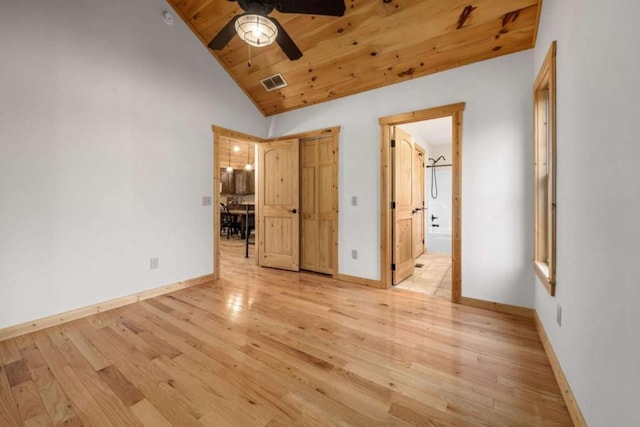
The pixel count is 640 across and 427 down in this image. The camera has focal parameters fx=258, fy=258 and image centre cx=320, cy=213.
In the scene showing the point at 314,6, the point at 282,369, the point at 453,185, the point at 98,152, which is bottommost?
the point at 282,369

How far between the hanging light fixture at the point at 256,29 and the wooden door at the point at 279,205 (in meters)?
1.90

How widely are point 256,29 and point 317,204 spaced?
239 centimetres

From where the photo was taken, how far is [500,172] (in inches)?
101

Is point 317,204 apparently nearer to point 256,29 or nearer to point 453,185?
point 453,185

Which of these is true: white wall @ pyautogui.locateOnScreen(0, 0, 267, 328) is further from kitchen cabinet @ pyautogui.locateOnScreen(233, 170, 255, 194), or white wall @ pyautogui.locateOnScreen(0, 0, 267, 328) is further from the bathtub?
kitchen cabinet @ pyautogui.locateOnScreen(233, 170, 255, 194)

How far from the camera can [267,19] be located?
1993mm

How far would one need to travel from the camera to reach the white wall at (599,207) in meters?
0.87

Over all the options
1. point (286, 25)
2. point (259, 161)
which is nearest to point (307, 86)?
point (286, 25)

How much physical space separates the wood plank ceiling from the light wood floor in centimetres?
263

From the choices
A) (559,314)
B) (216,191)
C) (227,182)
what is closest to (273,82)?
(216,191)

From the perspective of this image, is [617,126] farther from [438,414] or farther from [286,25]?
[286,25]

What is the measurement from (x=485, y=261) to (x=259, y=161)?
3.50 m

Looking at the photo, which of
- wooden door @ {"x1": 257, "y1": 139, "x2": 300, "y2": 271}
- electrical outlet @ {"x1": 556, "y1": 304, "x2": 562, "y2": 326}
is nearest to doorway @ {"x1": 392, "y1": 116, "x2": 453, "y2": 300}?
electrical outlet @ {"x1": 556, "y1": 304, "x2": 562, "y2": 326}

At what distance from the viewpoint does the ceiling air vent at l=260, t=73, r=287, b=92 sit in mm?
3597
